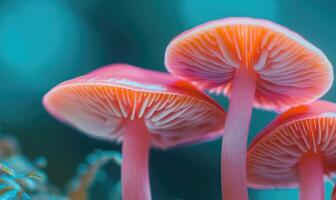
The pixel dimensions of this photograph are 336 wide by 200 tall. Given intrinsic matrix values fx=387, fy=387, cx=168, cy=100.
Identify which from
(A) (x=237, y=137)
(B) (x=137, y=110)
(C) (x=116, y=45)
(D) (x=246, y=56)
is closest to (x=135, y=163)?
(B) (x=137, y=110)

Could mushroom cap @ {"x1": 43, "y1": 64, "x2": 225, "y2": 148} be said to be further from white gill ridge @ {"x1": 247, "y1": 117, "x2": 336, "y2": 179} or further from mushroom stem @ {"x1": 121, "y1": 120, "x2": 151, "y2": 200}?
white gill ridge @ {"x1": 247, "y1": 117, "x2": 336, "y2": 179}

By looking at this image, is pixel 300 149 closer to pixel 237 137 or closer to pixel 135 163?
pixel 237 137

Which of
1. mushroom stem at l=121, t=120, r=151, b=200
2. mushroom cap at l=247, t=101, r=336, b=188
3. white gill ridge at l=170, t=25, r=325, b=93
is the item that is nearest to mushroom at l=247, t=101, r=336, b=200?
mushroom cap at l=247, t=101, r=336, b=188

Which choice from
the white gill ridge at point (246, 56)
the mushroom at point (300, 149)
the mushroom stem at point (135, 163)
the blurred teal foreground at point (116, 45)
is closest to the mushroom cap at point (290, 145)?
the mushroom at point (300, 149)

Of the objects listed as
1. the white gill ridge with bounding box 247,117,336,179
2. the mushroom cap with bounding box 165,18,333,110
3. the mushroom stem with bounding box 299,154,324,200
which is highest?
the mushroom cap with bounding box 165,18,333,110

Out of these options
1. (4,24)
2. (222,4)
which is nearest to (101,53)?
(4,24)
